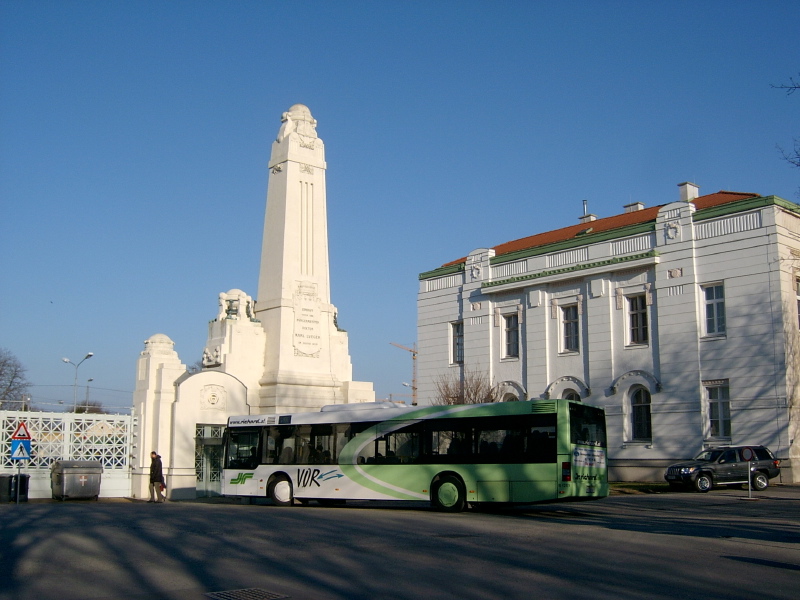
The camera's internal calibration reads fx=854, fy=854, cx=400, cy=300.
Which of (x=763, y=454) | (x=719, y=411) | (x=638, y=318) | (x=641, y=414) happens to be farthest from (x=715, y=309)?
(x=763, y=454)

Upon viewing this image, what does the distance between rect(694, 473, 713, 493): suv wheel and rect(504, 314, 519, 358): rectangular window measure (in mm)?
14020

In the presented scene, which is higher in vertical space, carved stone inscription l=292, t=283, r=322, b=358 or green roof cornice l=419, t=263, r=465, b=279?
green roof cornice l=419, t=263, r=465, b=279

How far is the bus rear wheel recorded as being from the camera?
1981cm

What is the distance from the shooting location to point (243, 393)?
28.4m

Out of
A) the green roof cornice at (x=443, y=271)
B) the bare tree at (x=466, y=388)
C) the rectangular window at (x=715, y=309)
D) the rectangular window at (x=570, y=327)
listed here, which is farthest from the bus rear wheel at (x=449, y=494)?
the green roof cornice at (x=443, y=271)

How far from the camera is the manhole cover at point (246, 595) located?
8789mm

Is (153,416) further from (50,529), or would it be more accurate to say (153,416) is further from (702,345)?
(702,345)

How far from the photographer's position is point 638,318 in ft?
120

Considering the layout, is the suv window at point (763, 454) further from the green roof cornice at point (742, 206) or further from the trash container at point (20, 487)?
the trash container at point (20, 487)

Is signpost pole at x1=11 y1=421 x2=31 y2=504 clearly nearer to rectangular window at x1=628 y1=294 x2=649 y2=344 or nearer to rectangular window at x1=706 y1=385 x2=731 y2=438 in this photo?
rectangular window at x1=628 y1=294 x2=649 y2=344

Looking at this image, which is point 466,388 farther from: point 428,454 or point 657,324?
point 428,454

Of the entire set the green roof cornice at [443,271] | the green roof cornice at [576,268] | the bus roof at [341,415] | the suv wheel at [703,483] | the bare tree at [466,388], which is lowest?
the suv wheel at [703,483]

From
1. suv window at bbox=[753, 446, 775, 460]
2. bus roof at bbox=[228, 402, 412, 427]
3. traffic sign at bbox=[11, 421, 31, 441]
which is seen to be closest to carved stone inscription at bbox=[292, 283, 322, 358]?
bus roof at bbox=[228, 402, 412, 427]

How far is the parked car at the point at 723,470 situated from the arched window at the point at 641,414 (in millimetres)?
6398
